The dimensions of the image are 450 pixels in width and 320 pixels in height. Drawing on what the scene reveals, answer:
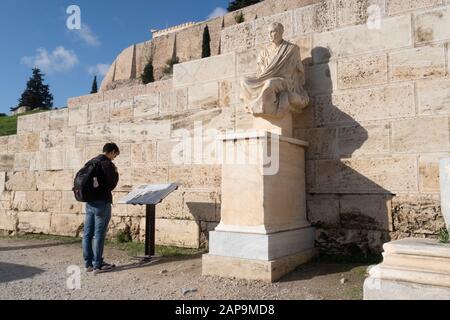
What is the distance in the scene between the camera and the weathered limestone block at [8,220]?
801 cm

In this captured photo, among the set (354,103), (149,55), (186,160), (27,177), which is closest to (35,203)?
(27,177)

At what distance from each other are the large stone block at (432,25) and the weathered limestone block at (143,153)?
13.0ft

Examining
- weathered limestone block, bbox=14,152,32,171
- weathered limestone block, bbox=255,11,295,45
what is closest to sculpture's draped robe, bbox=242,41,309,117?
weathered limestone block, bbox=255,11,295,45

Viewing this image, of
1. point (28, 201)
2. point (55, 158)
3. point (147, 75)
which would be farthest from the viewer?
point (147, 75)

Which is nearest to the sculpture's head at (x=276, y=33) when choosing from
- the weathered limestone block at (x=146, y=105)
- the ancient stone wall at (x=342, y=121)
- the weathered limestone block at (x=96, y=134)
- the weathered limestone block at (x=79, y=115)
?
the ancient stone wall at (x=342, y=121)

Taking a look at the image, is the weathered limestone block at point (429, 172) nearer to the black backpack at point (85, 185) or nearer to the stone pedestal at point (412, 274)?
the stone pedestal at point (412, 274)

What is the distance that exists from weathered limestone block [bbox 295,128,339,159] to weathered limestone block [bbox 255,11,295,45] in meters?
1.36

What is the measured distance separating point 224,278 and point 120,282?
1.05 metres

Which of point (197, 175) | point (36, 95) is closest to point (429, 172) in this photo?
point (197, 175)

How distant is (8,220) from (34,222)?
784mm

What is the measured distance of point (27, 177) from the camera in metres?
8.02

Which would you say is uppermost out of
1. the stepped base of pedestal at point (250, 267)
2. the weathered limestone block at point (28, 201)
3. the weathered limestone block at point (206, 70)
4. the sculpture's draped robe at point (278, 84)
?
the weathered limestone block at point (206, 70)

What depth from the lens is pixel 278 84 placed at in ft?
14.8

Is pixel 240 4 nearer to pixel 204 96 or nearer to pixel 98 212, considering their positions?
pixel 204 96
